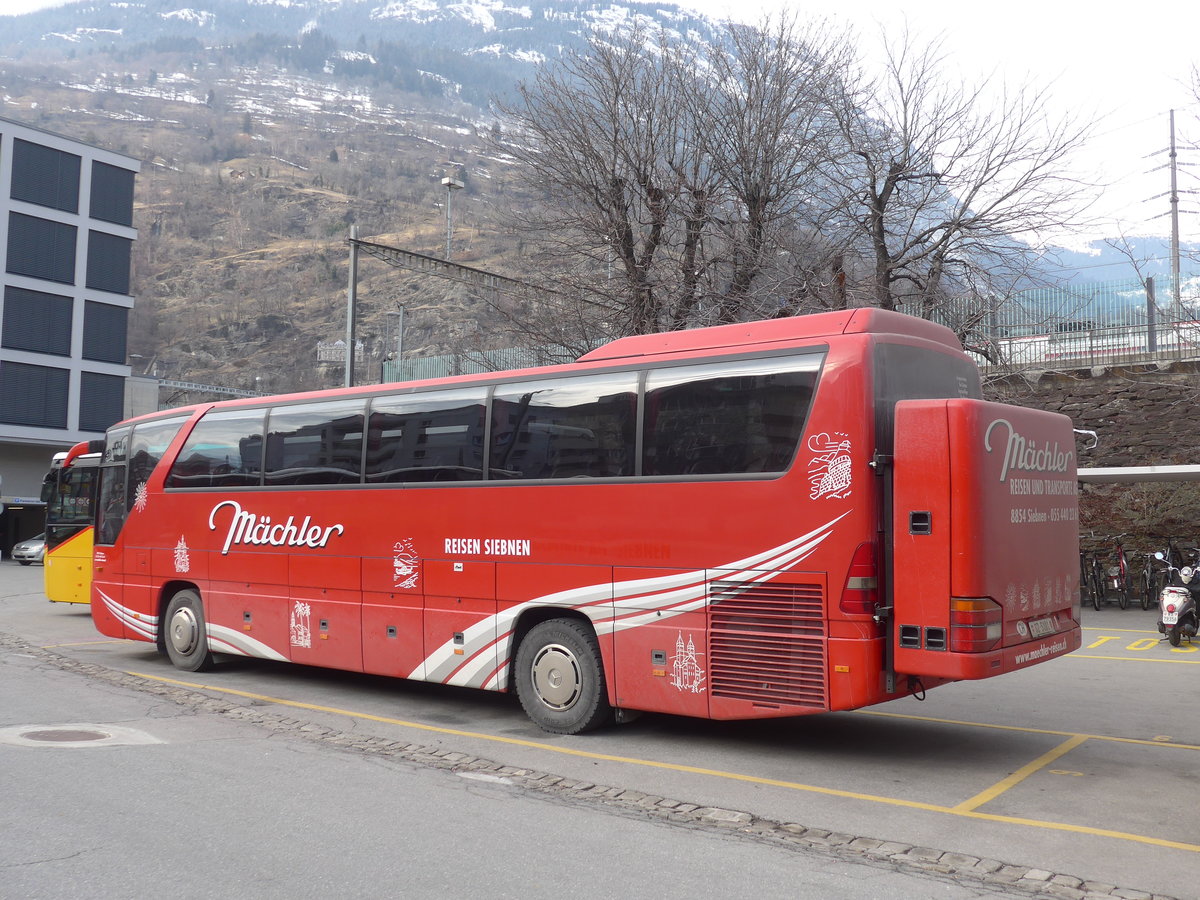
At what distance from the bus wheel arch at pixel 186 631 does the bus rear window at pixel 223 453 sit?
1.41 meters

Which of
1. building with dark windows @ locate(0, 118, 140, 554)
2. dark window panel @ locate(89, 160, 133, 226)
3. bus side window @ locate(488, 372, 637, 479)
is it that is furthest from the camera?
dark window panel @ locate(89, 160, 133, 226)

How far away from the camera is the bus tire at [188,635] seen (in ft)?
42.3

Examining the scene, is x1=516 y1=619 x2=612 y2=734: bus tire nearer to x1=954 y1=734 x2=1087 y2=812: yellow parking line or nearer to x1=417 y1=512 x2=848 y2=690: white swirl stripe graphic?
x1=417 y1=512 x2=848 y2=690: white swirl stripe graphic

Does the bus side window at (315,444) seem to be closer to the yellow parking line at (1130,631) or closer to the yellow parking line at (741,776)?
the yellow parking line at (741,776)

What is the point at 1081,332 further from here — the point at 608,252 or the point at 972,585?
the point at 972,585

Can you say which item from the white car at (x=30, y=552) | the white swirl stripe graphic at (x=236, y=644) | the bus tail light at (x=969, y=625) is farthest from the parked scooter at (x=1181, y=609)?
the white car at (x=30, y=552)

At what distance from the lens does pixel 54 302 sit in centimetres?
4734

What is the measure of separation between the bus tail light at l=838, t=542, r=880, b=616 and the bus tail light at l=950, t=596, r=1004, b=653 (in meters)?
0.56

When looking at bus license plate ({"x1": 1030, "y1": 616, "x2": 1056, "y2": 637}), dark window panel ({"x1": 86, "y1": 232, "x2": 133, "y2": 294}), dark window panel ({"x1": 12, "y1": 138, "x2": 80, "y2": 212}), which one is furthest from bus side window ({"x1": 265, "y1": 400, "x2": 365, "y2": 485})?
dark window panel ({"x1": 86, "y1": 232, "x2": 133, "y2": 294})

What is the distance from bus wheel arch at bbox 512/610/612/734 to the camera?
29.3 feet

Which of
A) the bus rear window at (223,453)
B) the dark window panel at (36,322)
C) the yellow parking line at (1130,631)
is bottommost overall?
the yellow parking line at (1130,631)

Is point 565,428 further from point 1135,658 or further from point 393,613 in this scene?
point 1135,658

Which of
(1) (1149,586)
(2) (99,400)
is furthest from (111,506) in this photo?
(2) (99,400)

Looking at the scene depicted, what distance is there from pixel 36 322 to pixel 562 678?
45.4 meters
